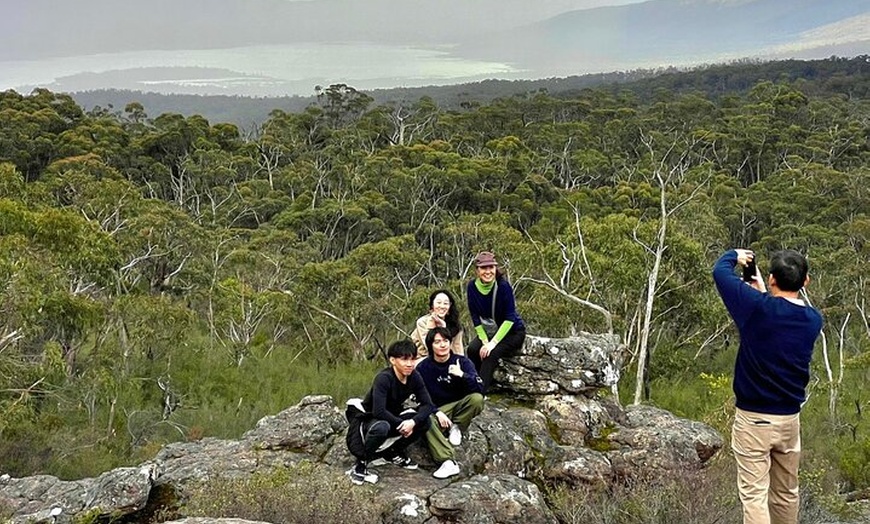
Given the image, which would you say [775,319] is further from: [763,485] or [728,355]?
[728,355]

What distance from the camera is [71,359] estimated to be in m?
11.8

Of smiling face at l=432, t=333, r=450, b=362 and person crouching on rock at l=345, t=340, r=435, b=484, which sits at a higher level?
smiling face at l=432, t=333, r=450, b=362

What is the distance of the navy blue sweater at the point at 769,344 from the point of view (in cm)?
300

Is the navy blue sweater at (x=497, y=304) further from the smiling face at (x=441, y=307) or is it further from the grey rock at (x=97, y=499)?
the grey rock at (x=97, y=499)

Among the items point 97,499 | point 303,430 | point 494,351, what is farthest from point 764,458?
point 97,499

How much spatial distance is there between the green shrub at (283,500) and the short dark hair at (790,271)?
272cm

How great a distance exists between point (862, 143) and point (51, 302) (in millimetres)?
43464

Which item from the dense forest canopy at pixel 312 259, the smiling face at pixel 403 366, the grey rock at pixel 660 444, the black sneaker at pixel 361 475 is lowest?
the dense forest canopy at pixel 312 259

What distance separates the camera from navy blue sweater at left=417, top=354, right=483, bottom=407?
512 centimetres

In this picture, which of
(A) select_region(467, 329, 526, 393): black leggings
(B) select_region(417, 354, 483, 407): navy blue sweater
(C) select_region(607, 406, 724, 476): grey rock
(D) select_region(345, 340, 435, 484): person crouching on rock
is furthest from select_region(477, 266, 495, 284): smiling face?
(C) select_region(607, 406, 724, 476): grey rock

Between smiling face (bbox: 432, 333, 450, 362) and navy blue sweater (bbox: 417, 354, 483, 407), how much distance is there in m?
0.04

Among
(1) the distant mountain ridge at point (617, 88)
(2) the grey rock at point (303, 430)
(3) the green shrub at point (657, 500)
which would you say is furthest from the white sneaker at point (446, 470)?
(1) the distant mountain ridge at point (617, 88)

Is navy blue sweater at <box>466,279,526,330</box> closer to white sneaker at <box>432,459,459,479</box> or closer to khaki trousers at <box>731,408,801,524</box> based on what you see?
white sneaker at <box>432,459,459,479</box>

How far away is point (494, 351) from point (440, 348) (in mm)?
1135
